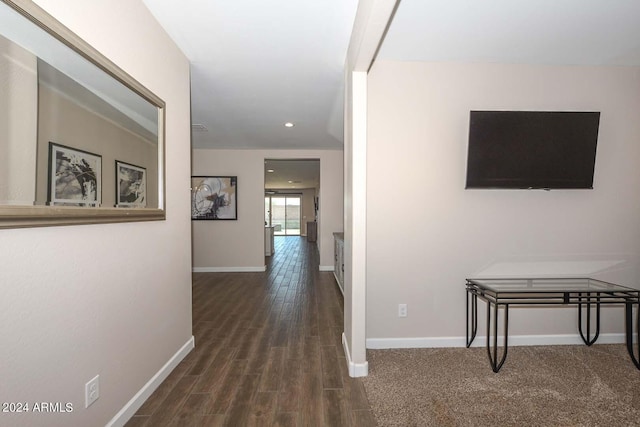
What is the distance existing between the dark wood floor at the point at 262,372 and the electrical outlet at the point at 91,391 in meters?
0.38

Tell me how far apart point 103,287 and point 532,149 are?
122 inches

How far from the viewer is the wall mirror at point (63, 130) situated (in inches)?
40.9

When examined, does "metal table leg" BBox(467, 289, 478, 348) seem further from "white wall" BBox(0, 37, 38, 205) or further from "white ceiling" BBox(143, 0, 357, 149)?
"white wall" BBox(0, 37, 38, 205)

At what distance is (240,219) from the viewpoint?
6.05 m

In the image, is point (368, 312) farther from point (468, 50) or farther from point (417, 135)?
point (468, 50)

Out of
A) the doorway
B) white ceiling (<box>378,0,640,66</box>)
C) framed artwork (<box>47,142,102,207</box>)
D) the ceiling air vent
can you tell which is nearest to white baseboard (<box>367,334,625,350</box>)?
framed artwork (<box>47,142,102,207</box>)

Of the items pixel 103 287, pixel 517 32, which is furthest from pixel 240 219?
pixel 517 32

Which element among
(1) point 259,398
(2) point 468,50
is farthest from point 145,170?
(2) point 468,50

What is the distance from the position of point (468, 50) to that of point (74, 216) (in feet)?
9.09

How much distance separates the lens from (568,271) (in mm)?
2664

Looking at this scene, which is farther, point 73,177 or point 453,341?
point 453,341

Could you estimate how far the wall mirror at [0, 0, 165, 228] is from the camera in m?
1.04

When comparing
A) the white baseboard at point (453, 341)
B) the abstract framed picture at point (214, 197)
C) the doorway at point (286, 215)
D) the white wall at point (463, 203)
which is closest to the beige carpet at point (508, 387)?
the white baseboard at point (453, 341)

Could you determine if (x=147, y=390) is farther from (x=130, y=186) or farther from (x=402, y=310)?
(x=402, y=310)
